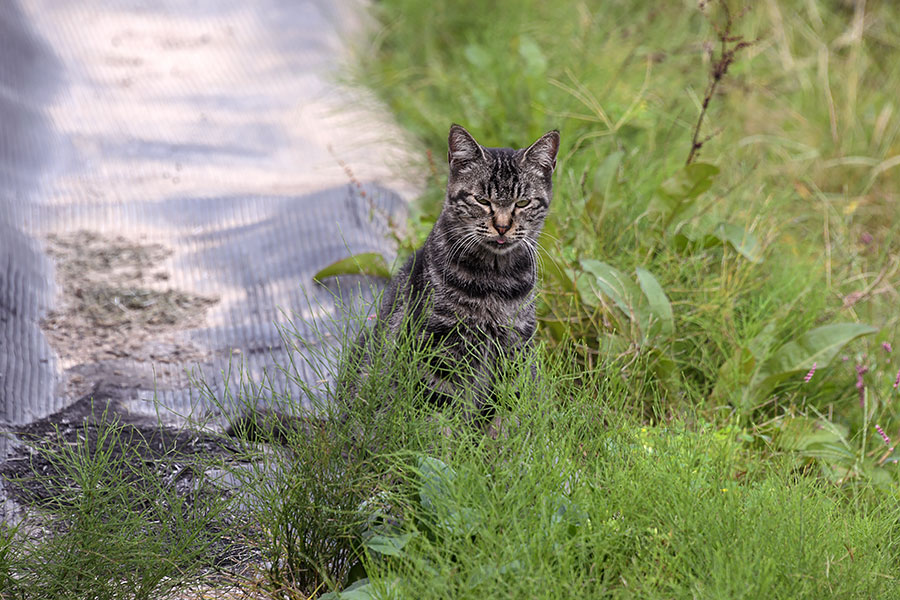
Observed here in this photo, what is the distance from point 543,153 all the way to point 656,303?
21.4 inches

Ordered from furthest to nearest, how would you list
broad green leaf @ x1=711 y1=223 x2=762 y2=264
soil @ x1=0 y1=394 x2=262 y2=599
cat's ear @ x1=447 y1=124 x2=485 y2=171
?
broad green leaf @ x1=711 y1=223 x2=762 y2=264
cat's ear @ x1=447 y1=124 x2=485 y2=171
soil @ x1=0 y1=394 x2=262 y2=599

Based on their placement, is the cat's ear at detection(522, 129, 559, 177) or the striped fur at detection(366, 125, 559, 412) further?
the cat's ear at detection(522, 129, 559, 177)

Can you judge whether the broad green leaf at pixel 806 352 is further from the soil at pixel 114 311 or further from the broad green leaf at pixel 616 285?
the soil at pixel 114 311

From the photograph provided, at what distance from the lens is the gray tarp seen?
9.39 feet

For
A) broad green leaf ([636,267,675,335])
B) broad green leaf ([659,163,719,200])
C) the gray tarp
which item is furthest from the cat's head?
broad green leaf ([659,163,719,200])

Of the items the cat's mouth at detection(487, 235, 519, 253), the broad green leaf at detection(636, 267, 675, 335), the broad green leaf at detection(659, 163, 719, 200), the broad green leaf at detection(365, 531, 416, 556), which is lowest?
the broad green leaf at detection(365, 531, 416, 556)

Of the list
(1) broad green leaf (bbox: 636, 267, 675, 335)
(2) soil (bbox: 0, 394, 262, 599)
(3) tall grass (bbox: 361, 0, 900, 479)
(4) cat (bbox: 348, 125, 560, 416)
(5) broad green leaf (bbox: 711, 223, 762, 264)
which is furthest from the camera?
(5) broad green leaf (bbox: 711, 223, 762, 264)

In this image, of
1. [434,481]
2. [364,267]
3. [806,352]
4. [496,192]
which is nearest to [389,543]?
[434,481]

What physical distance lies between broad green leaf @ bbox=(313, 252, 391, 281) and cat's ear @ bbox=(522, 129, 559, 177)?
67 cm

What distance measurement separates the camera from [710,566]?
1607 mm

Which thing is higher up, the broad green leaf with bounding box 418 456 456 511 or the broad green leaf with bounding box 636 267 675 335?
the broad green leaf with bounding box 636 267 675 335

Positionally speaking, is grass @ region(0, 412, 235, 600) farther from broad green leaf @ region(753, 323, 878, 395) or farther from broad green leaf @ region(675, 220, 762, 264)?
broad green leaf @ region(675, 220, 762, 264)

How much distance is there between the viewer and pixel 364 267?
2.85m

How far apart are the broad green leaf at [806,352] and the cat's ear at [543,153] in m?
0.86
